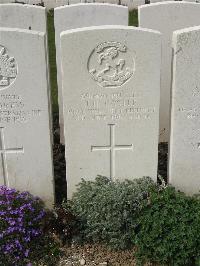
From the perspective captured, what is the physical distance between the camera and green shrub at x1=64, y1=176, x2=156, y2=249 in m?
4.59

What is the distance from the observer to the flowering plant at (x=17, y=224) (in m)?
4.58

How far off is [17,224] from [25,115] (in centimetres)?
114

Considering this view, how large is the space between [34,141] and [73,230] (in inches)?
41.0

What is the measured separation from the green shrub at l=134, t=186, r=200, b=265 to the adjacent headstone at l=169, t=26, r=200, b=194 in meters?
0.56

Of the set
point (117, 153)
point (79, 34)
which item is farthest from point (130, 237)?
point (79, 34)

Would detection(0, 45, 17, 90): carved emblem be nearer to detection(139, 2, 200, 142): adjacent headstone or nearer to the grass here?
detection(139, 2, 200, 142): adjacent headstone

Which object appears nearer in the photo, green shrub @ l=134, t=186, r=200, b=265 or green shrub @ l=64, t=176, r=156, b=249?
green shrub @ l=134, t=186, r=200, b=265

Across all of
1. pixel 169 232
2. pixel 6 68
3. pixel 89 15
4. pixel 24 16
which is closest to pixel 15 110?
pixel 6 68

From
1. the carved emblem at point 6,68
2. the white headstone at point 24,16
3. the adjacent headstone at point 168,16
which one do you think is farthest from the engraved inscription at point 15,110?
the adjacent headstone at point 168,16

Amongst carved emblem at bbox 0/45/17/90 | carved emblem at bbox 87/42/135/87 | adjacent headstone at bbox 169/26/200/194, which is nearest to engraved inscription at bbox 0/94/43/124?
carved emblem at bbox 0/45/17/90

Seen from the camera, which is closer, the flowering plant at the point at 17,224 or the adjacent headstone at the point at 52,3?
the flowering plant at the point at 17,224

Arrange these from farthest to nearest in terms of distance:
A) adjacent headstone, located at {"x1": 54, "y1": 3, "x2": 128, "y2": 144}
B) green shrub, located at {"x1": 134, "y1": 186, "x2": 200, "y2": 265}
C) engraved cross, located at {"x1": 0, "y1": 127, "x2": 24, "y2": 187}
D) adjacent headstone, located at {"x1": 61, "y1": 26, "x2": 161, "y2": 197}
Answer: adjacent headstone, located at {"x1": 54, "y1": 3, "x2": 128, "y2": 144}
engraved cross, located at {"x1": 0, "y1": 127, "x2": 24, "y2": 187}
adjacent headstone, located at {"x1": 61, "y1": 26, "x2": 161, "y2": 197}
green shrub, located at {"x1": 134, "y1": 186, "x2": 200, "y2": 265}

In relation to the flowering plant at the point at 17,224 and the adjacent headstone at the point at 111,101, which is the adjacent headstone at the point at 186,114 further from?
the flowering plant at the point at 17,224

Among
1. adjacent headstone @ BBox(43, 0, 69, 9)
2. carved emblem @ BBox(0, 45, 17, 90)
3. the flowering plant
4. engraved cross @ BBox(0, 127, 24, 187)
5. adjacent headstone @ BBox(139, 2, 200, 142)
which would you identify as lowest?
the flowering plant
